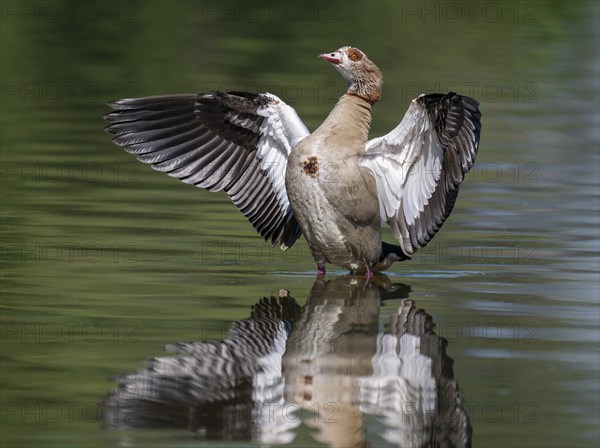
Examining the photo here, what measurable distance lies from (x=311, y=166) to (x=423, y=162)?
941 mm

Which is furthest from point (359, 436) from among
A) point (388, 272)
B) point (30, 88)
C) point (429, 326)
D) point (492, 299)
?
point (30, 88)

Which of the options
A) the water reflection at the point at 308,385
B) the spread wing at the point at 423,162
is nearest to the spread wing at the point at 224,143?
the spread wing at the point at 423,162

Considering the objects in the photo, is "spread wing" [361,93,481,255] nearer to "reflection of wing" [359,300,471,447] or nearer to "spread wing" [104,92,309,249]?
"spread wing" [104,92,309,249]

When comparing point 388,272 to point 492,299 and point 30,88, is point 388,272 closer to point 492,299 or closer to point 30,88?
point 492,299

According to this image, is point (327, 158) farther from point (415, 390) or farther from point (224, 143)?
point (415, 390)

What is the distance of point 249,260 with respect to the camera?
11.8m

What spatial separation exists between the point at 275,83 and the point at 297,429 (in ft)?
49.6

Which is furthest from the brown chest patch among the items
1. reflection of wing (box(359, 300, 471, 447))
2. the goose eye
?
reflection of wing (box(359, 300, 471, 447))

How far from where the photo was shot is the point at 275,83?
2202cm

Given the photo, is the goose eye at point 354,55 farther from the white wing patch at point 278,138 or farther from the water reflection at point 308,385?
the water reflection at point 308,385

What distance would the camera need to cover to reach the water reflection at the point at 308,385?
7.29 metres

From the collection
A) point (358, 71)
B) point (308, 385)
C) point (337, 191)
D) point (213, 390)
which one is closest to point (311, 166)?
point (337, 191)

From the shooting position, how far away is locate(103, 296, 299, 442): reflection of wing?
7305 mm

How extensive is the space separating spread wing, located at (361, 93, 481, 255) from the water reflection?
1.53 m
